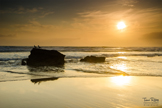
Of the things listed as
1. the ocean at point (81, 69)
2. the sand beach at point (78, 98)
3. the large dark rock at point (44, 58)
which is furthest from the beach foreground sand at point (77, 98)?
the large dark rock at point (44, 58)

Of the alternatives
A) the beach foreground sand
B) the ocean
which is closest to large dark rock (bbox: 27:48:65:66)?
the ocean

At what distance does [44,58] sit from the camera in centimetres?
1831

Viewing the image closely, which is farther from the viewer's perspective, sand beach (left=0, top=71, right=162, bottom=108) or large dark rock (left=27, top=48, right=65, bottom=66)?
large dark rock (left=27, top=48, right=65, bottom=66)

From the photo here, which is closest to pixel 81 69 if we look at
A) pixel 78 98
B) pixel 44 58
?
pixel 44 58

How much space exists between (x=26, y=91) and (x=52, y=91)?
109 cm

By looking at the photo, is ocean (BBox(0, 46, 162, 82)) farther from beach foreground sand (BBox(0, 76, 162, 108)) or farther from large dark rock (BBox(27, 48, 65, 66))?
beach foreground sand (BBox(0, 76, 162, 108))

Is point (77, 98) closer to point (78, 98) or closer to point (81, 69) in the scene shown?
point (78, 98)

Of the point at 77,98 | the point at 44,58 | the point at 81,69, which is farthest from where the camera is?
the point at 44,58

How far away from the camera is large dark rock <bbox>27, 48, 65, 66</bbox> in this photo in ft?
58.5

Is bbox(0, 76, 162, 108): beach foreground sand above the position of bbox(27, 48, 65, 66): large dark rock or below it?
below

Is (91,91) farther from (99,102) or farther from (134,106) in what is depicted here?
(134,106)

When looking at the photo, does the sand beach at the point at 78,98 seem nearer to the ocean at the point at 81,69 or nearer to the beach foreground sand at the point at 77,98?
the beach foreground sand at the point at 77,98

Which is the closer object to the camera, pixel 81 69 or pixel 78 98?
pixel 78 98

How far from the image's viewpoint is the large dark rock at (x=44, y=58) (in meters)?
17.8
